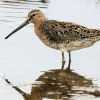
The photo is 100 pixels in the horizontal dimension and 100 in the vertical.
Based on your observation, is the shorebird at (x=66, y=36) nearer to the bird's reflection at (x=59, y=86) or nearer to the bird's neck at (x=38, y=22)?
the bird's neck at (x=38, y=22)

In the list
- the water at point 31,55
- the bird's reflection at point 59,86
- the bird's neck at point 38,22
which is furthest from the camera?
the bird's neck at point 38,22

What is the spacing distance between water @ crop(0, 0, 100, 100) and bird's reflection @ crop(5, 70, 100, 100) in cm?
7

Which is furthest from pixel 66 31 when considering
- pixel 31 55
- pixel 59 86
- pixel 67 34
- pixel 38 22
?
pixel 59 86

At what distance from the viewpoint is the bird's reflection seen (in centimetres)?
1061

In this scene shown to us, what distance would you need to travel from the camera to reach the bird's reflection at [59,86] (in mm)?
10609

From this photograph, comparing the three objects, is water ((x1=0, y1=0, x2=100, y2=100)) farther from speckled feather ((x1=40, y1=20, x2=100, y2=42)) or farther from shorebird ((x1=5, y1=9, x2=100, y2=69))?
speckled feather ((x1=40, y1=20, x2=100, y2=42))

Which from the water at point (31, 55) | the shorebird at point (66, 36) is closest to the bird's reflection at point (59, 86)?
the water at point (31, 55)

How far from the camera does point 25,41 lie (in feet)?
48.9

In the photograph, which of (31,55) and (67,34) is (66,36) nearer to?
(67,34)

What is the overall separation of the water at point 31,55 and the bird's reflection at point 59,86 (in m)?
0.07

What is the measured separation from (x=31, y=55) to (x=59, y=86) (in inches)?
93.1

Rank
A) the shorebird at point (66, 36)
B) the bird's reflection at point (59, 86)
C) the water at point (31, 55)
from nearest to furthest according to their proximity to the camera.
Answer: the bird's reflection at point (59, 86), the water at point (31, 55), the shorebird at point (66, 36)

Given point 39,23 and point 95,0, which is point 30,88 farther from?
point 95,0

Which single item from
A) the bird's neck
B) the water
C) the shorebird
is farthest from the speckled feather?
the water
